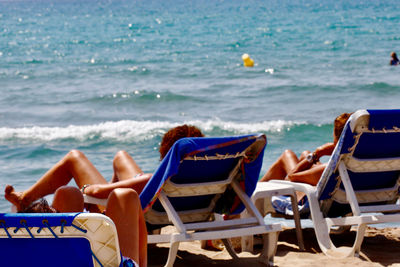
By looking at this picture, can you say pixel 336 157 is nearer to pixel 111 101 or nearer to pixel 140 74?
pixel 111 101

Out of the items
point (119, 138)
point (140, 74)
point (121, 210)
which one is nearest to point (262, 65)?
point (140, 74)

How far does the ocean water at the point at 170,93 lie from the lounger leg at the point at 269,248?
3299mm

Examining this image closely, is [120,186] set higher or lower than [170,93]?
higher

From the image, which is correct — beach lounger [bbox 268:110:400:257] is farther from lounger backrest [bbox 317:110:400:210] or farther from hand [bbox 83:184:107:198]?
hand [bbox 83:184:107:198]

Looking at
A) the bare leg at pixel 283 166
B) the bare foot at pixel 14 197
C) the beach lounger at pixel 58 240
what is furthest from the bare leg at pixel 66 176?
the beach lounger at pixel 58 240

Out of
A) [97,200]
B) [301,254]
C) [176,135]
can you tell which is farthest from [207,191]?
[301,254]

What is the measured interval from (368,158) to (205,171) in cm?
118

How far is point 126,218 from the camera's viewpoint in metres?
2.87

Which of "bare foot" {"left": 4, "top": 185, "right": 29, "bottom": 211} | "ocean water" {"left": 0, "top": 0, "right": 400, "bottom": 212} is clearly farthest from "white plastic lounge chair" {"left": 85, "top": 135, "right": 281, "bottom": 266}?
"ocean water" {"left": 0, "top": 0, "right": 400, "bottom": 212}

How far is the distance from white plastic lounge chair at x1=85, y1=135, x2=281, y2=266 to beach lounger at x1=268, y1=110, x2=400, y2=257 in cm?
56

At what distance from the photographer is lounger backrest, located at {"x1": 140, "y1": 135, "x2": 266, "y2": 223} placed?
395 cm

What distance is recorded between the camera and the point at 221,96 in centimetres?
1528

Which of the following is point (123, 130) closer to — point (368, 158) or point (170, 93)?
point (170, 93)

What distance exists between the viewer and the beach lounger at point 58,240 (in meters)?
2.33
